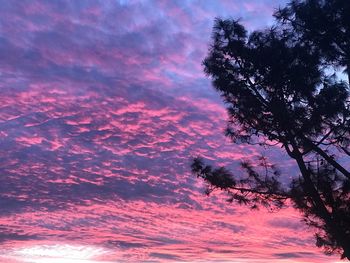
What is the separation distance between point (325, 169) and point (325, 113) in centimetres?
157

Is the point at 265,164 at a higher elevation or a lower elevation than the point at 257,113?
lower

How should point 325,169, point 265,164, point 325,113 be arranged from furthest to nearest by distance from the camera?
1. point 265,164
2. point 325,169
3. point 325,113

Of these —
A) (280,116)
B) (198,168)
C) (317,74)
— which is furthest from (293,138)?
(198,168)

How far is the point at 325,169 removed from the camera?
37.4 feet

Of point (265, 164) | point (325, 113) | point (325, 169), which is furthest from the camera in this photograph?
point (265, 164)

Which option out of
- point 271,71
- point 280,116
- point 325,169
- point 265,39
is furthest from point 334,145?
point 265,39

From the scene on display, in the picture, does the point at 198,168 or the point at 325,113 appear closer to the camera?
the point at 325,113

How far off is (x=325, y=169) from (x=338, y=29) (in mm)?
3220

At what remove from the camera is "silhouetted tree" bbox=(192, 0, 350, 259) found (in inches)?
424

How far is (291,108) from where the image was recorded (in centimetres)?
1106

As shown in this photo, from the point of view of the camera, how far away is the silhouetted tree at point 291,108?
10.8m

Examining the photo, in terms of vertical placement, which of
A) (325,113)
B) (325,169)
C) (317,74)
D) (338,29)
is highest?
(338,29)

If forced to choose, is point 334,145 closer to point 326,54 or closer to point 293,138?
point 293,138

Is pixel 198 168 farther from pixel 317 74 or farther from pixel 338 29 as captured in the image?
pixel 338 29
